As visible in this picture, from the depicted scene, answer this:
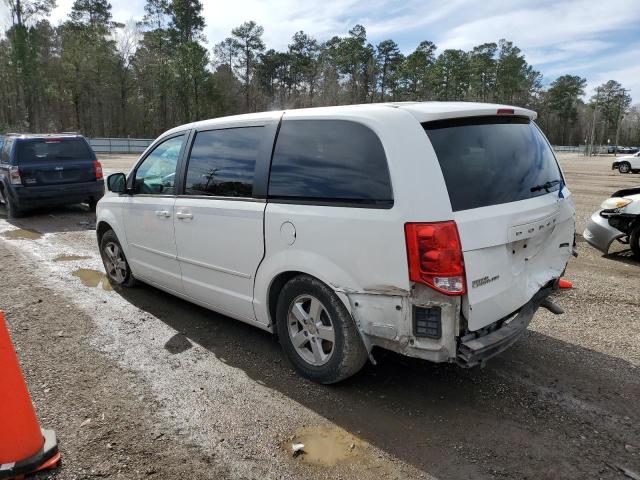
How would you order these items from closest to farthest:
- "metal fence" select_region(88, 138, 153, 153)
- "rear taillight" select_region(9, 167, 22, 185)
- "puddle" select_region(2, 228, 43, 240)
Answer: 1. "puddle" select_region(2, 228, 43, 240)
2. "rear taillight" select_region(9, 167, 22, 185)
3. "metal fence" select_region(88, 138, 153, 153)

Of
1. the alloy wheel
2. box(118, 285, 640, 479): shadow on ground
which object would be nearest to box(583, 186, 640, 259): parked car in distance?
box(118, 285, 640, 479): shadow on ground

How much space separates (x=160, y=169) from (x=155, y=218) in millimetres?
513

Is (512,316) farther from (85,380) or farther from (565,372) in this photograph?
(85,380)

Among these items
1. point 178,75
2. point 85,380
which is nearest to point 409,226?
point 85,380

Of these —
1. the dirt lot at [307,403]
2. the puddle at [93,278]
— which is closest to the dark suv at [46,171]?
the puddle at [93,278]

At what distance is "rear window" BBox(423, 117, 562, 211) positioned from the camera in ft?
9.23

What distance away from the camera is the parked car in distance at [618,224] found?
21.9ft

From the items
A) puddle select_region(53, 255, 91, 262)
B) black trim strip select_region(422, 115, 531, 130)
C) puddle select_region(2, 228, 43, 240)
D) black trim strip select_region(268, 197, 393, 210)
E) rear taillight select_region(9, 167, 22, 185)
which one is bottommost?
puddle select_region(53, 255, 91, 262)

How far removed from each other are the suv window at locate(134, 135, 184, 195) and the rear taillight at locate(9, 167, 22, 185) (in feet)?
22.1

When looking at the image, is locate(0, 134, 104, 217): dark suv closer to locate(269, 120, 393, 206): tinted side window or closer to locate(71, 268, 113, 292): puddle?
locate(71, 268, 113, 292): puddle

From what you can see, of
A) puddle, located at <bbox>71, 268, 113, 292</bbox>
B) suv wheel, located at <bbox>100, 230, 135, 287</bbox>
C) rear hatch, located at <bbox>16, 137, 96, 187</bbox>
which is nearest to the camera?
suv wheel, located at <bbox>100, 230, 135, 287</bbox>

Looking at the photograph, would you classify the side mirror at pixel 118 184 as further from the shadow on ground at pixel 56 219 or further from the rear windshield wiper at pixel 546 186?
the shadow on ground at pixel 56 219

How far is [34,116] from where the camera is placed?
185ft

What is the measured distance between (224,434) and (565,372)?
2529 mm
